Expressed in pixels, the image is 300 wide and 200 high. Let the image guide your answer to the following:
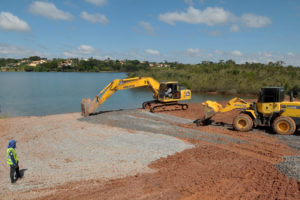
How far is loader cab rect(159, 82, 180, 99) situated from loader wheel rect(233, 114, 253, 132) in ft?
21.9

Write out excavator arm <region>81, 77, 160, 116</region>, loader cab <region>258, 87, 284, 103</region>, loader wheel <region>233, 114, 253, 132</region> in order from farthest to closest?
excavator arm <region>81, 77, 160, 116</region> < loader wheel <region>233, 114, 253, 132</region> < loader cab <region>258, 87, 284, 103</region>

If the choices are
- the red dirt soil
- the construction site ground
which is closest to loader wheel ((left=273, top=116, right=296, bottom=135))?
the construction site ground

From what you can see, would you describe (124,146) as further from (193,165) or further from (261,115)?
(261,115)

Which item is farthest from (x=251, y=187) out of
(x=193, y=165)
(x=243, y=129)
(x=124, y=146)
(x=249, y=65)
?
(x=249, y=65)

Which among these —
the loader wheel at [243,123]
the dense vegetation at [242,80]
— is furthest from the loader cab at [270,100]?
the dense vegetation at [242,80]

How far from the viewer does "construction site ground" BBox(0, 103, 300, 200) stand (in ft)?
21.3

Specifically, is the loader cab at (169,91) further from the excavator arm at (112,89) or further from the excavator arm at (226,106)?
the excavator arm at (226,106)

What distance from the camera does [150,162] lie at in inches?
342

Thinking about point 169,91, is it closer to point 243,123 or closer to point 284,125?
point 243,123

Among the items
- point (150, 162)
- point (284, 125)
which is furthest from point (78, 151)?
point (284, 125)

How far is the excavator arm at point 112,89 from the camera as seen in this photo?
17656 mm

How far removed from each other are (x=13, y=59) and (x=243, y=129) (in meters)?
199

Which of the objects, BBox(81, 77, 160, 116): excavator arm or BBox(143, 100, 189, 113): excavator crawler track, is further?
BBox(143, 100, 189, 113): excavator crawler track

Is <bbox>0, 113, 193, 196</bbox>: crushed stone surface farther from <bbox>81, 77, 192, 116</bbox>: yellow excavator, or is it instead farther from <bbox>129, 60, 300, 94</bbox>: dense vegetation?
<bbox>129, 60, 300, 94</bbox>: dense vegetation
